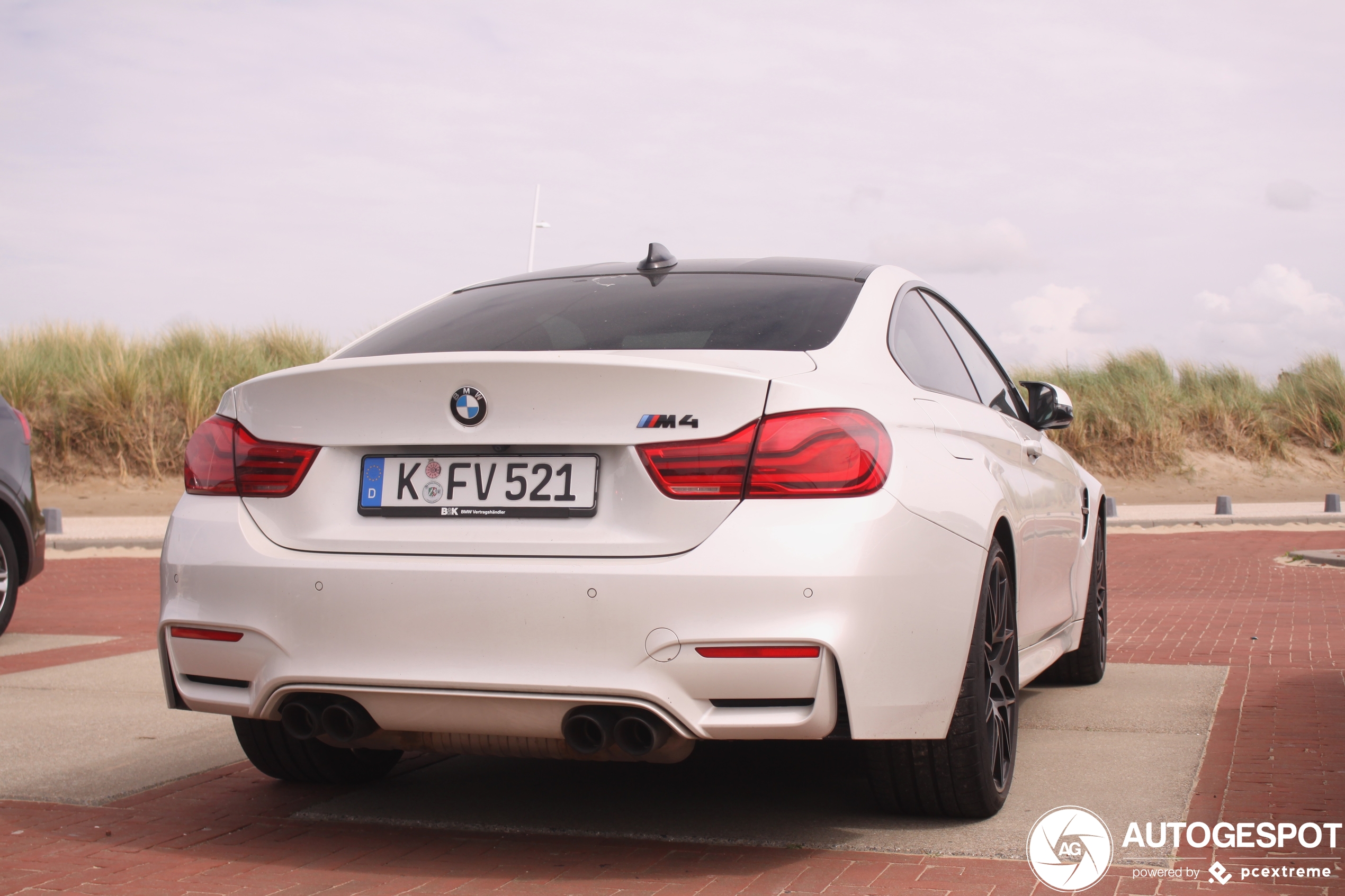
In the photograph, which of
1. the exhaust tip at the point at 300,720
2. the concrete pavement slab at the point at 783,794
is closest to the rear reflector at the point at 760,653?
the concrete pavement slab at the point at 783,794

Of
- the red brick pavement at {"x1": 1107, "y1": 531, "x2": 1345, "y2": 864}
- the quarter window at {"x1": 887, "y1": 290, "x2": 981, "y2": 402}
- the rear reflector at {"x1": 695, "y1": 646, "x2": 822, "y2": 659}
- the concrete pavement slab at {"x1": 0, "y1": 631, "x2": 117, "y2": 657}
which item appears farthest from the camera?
the concrete pavement slab at {"x1": 0, "y1": 631, "x2": 117, "y2": 657}

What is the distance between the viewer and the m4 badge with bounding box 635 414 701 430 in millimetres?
3125

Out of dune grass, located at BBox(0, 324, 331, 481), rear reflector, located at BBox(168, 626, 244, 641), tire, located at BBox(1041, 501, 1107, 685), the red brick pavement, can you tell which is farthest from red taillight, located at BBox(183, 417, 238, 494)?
dune grass, located at BBox(0, 324, 331, 481)

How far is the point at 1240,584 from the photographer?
10938mm

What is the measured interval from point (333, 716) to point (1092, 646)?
12.5 feet

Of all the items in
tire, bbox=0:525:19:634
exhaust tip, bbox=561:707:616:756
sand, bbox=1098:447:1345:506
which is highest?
exhaust tip, bbox=561:707:616:756

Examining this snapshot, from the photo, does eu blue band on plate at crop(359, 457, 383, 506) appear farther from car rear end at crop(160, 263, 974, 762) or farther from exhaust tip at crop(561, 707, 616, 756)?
exhaust tip at crop(561, 707, 616, 756)

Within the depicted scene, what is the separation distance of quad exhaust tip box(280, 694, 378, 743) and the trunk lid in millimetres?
376

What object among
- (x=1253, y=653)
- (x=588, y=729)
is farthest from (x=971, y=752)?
(x=1253, y=653)

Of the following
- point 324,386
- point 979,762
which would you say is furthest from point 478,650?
point 979,762

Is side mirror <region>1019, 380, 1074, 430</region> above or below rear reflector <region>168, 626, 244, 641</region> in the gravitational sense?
above

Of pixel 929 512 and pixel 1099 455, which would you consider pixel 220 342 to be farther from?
pixel 929 512

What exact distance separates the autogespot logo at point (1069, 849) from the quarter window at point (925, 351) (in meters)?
1.24

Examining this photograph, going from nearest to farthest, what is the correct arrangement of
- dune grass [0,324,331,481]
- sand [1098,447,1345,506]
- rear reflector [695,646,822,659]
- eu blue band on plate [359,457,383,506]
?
rear reflector [695,646,822,659] → eu blue band on plate [359,457,383,506] → dune grass [0,324,331,481] → sand [1098,447,1345,506]
